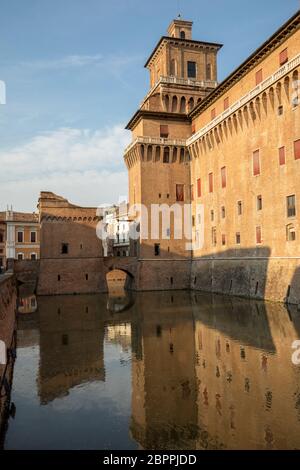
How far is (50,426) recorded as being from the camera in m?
9.19

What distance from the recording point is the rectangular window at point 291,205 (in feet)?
81.9

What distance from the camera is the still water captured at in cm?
845

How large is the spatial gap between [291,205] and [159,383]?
1695cm

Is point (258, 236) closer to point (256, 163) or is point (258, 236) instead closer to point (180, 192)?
point (256, 163)

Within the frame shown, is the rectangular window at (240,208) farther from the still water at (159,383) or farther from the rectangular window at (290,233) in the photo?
the still water at (159,383)

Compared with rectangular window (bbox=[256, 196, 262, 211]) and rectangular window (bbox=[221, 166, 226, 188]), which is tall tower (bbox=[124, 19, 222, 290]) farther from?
rectangular window (bbox=[256, 196, 262, 211])

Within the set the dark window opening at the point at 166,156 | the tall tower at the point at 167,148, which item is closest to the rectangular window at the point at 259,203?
the tall tower at the point at 167,148

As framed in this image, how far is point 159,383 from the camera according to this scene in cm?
1190

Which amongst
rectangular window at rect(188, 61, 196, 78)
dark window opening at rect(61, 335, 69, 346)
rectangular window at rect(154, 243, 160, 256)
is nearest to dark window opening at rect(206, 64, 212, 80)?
rectangular window at rect(188, 61, 196, 78)

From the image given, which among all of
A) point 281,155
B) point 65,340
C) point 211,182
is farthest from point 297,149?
point 65,340

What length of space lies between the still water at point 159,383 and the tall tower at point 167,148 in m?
16.1

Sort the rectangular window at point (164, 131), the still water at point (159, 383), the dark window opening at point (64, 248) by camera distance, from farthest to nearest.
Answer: the rectangular window at point (164, 131) → the dark window opening at point (64, 248) → the still water at point (159, 383)
